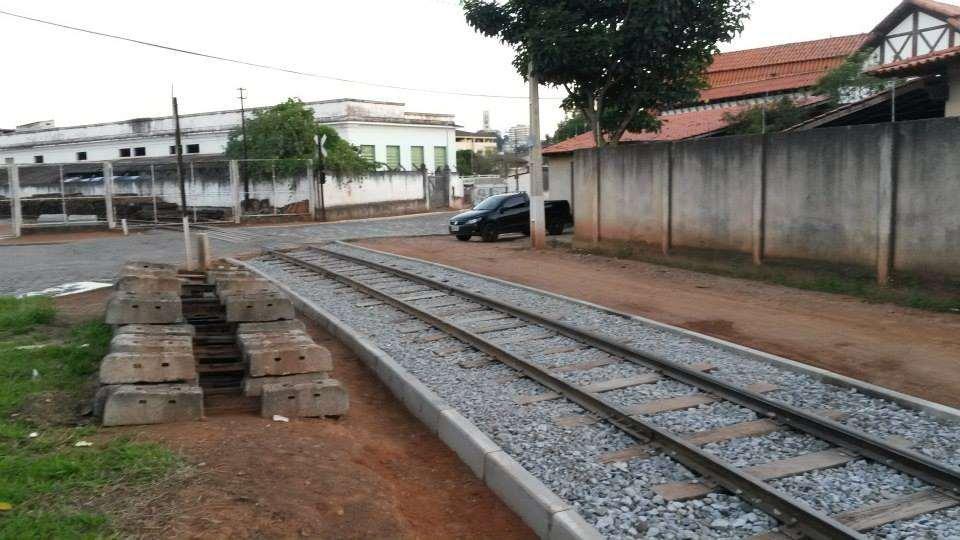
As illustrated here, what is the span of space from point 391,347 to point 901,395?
18.1ft

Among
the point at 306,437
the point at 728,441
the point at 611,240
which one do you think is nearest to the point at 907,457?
the point at 728,441

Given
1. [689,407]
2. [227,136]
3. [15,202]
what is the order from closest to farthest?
[689,407] → [15,202] → [227,136]

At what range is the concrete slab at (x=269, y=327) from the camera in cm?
792

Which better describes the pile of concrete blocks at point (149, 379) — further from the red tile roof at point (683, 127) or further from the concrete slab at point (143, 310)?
the red tile roof at point (683, 127)

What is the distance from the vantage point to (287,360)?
689cm

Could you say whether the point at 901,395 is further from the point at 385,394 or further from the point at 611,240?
the point at 611,240

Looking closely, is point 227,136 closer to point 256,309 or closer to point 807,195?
point 807,195

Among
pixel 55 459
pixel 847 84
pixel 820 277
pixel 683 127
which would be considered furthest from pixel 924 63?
pixel 55 459

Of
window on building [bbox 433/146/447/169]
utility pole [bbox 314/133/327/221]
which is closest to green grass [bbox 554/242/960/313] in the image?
utility pole [bbox 314/133/327/221]

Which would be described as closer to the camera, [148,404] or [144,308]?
[148,404]

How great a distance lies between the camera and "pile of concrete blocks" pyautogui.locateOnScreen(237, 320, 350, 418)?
6.53 metres

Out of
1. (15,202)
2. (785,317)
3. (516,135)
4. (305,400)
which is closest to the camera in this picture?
(305,400)

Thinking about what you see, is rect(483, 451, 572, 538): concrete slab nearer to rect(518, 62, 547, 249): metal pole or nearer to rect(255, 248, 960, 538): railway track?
rect(255, 248, 960, 538): railway track

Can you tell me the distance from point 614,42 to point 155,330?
13.7 m
